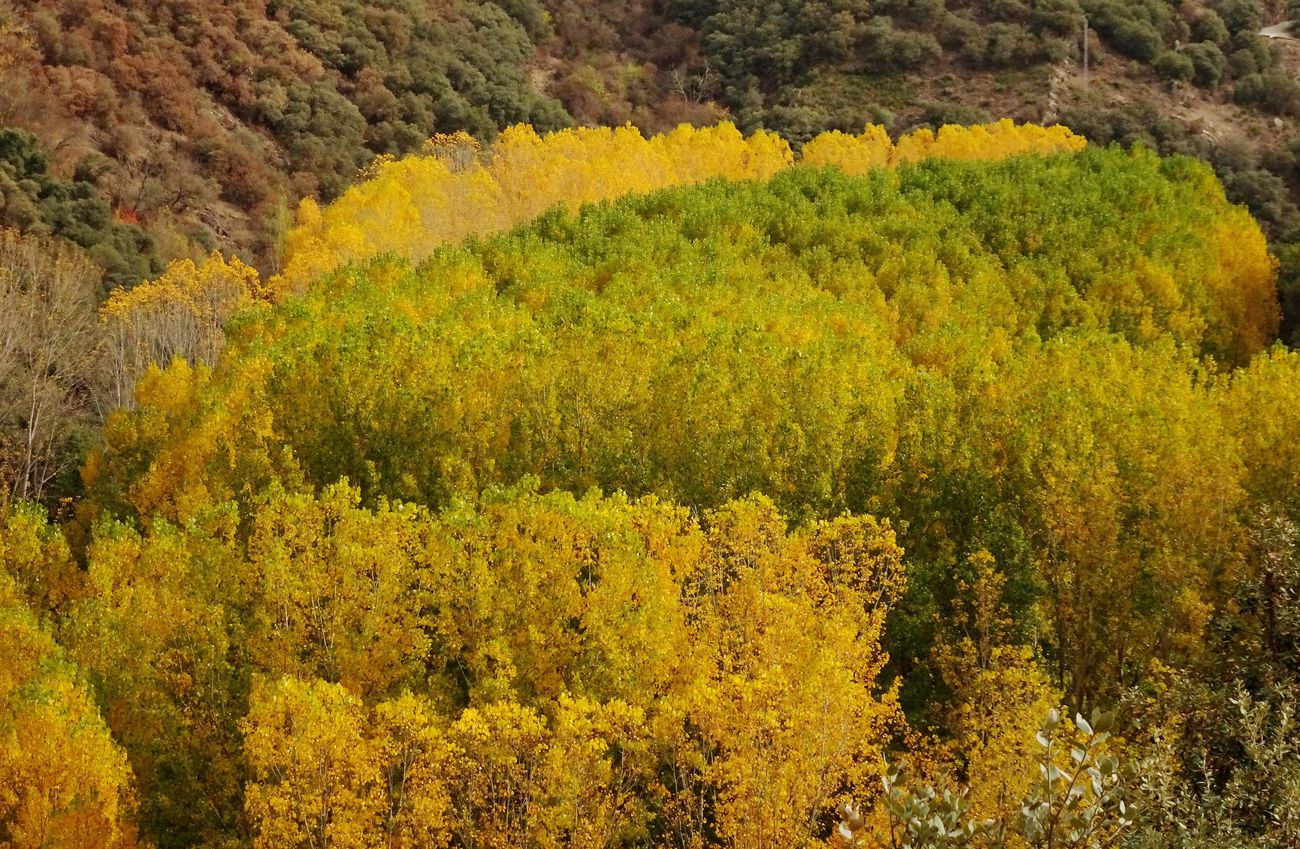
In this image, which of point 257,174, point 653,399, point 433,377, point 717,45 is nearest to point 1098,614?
point 653,399

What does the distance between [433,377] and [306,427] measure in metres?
3.52

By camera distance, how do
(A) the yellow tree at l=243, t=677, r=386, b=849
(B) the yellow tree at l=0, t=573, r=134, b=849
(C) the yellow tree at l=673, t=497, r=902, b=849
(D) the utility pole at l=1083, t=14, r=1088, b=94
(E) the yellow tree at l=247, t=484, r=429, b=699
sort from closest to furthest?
(A) the yellow tree at l=243, t=677, r=386, b=849 < (C) the yellow tree at l=673, t=497, r=902, b=849 < (B) the yellow tree at l=0, t=573, r=134, b=849 < (E) the yellow tree at l=247, t=484, r=429, b=699 < (D) the utility pole at l=1083, t=14, r=1088, b=94

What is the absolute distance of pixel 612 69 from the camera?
406 feet

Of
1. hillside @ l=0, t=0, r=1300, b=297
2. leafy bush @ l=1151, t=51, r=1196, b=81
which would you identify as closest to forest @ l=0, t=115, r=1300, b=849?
hillside @ l=0, t=0, r=1300, b=297

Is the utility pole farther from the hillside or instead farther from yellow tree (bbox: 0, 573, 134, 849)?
yellow tree (bbox: 0, 573, 134, 849)

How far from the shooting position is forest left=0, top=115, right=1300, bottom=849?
1792cm

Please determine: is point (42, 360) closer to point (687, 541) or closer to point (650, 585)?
point (687, 541)

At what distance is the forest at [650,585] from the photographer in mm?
Result: 17922

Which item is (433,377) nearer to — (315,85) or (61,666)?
(61,666)

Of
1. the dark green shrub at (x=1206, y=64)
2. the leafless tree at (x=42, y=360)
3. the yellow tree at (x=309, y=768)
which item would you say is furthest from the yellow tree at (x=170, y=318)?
the dark green shrub at (x=1206, y=64)

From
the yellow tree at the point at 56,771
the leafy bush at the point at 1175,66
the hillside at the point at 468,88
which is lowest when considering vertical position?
the hillside at the point at 468,88

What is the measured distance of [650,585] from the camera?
→ 20.7 metres

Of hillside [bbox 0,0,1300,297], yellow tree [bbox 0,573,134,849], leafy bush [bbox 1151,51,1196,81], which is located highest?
yellow tree [bbox 0,573,134,849]

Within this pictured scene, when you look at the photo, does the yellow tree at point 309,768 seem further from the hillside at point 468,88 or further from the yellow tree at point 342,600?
the hillside at point 468,88
